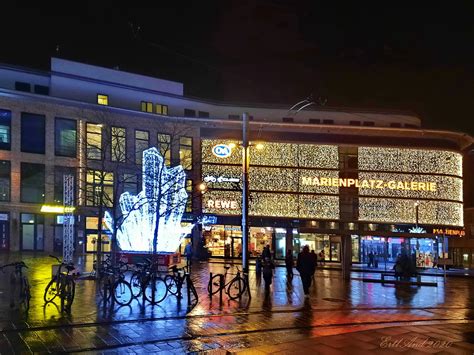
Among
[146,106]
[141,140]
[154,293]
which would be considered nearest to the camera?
[154,293]

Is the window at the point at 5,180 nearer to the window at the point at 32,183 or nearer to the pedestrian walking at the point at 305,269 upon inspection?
the window at the point at 32,183

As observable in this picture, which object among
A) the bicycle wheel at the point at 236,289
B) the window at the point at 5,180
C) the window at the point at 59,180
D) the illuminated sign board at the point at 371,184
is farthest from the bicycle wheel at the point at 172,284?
the illuminated sign board at the point at 371,184

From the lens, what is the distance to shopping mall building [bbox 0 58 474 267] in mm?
47094

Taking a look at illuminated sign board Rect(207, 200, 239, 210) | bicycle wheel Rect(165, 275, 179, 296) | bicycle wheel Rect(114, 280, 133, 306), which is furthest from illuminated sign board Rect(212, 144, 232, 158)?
bicycle wheel Rect(114, 280, 133, 306)

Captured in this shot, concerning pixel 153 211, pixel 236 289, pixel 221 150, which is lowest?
pixel 236 289

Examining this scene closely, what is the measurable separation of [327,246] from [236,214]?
392 inches

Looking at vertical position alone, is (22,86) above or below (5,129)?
above

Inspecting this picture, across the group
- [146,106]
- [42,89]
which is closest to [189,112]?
[146,106]

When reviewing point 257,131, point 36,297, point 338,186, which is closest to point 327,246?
point 338,186

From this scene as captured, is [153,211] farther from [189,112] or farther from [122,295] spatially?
[189,112]

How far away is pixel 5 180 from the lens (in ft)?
141

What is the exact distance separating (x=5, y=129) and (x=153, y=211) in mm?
22607

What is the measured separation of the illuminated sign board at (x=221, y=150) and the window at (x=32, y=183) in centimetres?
1567

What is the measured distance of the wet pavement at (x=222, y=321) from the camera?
382 inches
